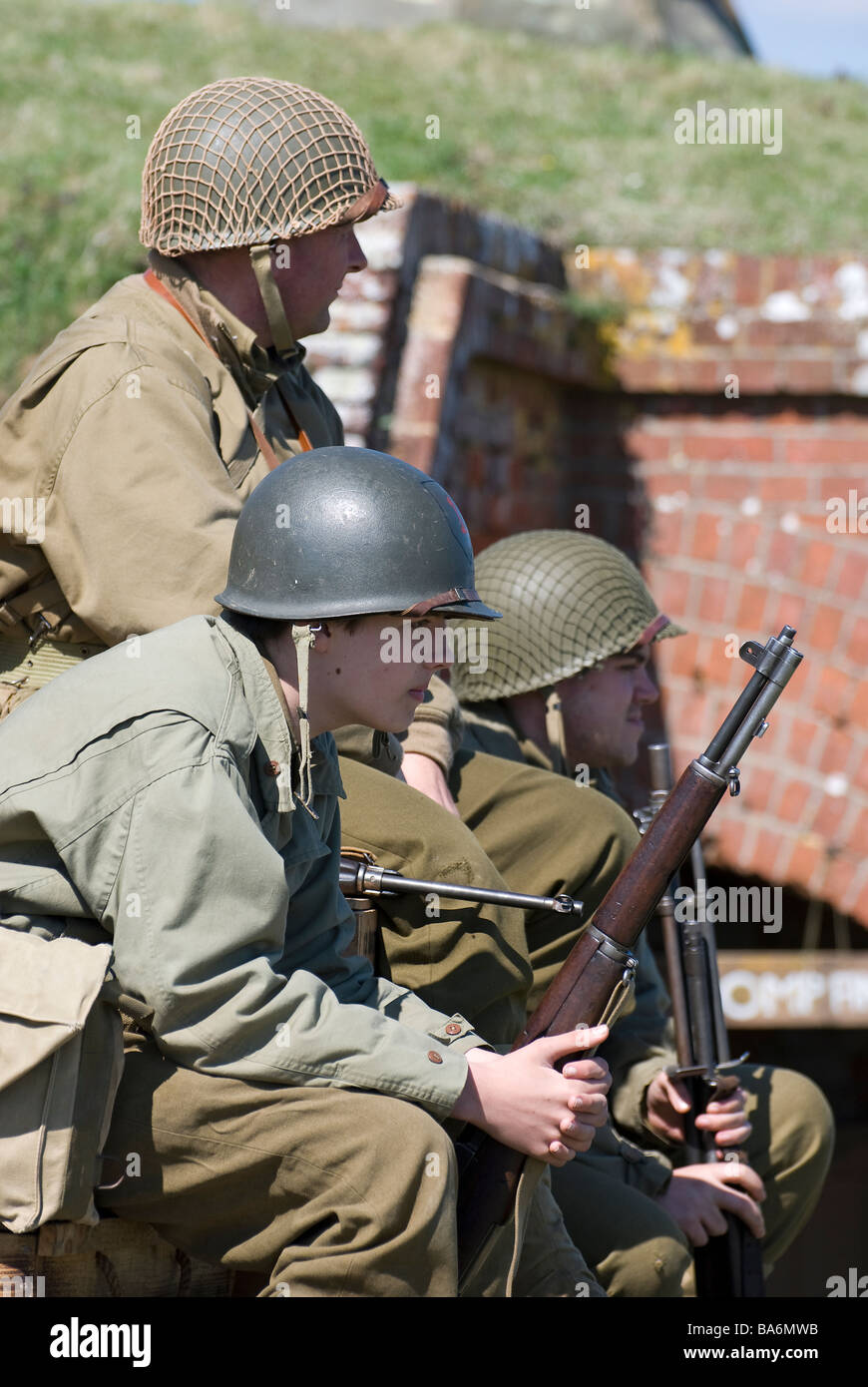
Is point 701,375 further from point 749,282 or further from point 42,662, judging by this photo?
point 42,662

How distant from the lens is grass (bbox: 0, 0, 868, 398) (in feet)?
20.4

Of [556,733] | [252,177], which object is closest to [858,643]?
[556,733]

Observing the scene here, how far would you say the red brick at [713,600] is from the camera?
6488 millimetres

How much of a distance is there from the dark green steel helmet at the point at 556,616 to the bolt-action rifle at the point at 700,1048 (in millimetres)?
311

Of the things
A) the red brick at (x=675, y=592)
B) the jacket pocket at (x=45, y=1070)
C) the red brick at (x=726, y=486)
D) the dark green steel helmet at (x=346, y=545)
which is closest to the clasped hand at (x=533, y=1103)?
the jacket pocket at (x=45, y=1070)

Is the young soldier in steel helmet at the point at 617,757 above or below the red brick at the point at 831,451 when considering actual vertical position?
below

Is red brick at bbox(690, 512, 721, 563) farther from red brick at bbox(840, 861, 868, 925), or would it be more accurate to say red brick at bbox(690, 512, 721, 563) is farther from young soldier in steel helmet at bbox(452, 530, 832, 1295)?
young soldier in steel helmet at bbox(452, 530, 832, 1295)

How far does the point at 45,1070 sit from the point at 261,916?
370 mm

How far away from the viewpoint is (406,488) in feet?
9.12

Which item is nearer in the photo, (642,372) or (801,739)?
(801,739)

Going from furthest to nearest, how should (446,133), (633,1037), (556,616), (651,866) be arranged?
(446,133) < (556,616) < (633,1037) < (651,866)

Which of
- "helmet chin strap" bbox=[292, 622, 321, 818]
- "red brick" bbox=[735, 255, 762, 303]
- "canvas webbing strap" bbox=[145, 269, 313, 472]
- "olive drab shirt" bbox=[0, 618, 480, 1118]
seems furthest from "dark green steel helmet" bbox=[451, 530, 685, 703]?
"red brick" bbox=[735, 255, 762, 303]

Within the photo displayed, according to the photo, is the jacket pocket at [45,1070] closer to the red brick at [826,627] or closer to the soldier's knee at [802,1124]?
the soldier's knee at [802,1124]

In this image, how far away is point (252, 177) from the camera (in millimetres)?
3340
